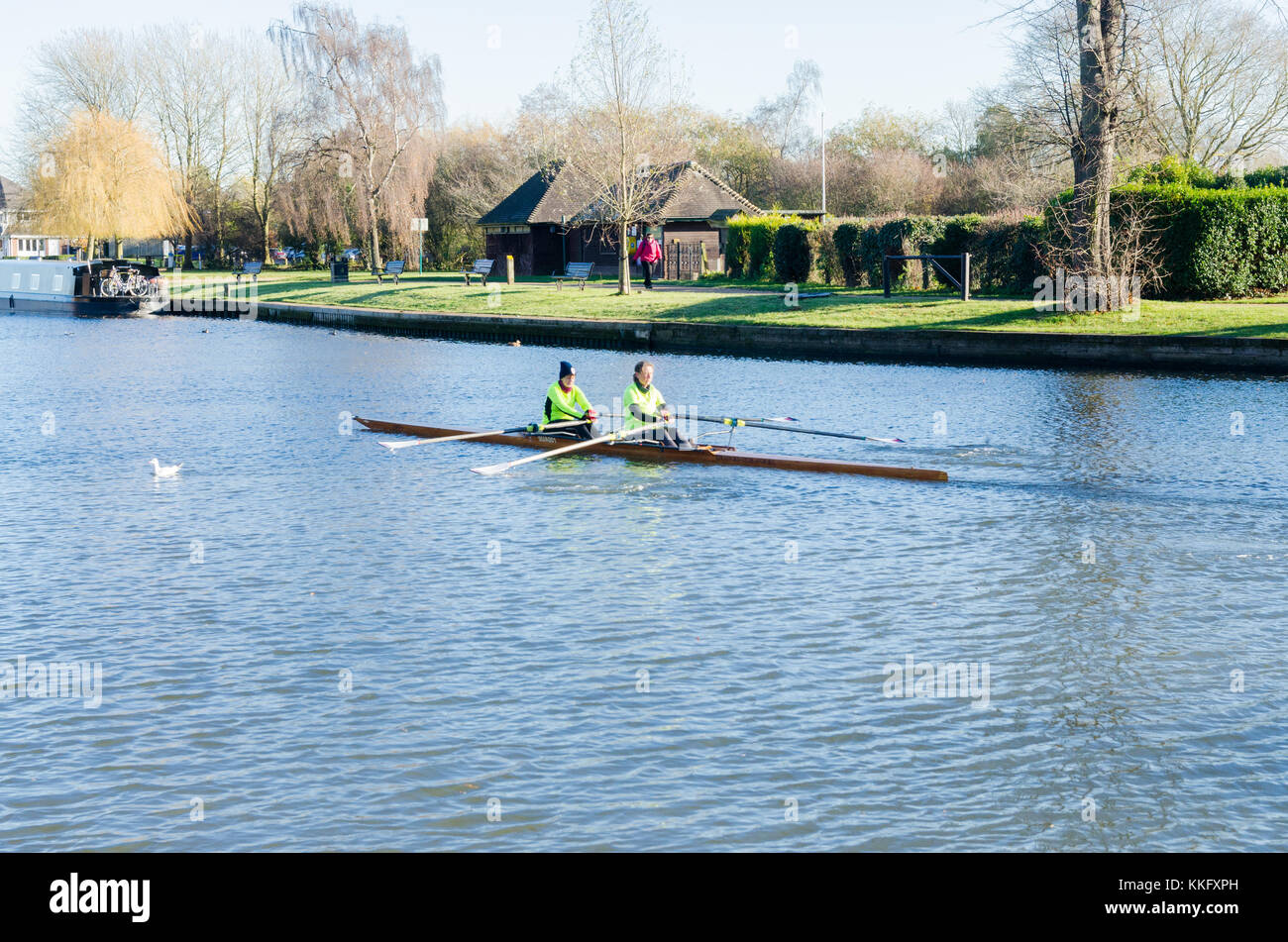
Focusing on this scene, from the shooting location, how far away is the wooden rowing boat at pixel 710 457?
16562 millimetres

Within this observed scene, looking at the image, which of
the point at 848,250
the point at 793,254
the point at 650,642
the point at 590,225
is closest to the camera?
the point at 650,642

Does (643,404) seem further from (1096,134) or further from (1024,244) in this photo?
(1024,244)

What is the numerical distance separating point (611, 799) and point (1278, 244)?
31.5m

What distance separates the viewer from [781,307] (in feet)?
119

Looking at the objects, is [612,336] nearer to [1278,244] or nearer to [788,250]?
[788,250]

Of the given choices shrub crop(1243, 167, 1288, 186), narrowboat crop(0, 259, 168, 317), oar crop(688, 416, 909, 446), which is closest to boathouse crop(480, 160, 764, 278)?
narrowboat crop(0, 259, 168, 317)

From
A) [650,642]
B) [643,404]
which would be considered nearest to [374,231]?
[643,404]

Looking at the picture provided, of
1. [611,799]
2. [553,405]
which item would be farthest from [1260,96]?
[611,799]

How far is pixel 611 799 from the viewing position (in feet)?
24.5

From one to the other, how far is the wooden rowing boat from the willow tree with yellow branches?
50.7 m

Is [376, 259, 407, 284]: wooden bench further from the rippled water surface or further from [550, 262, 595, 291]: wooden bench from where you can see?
the rippled water surface

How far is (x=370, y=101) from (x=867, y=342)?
3729 centimetres

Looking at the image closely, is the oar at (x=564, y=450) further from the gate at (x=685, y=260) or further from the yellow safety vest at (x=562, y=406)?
the gate at (x=685, y=260)

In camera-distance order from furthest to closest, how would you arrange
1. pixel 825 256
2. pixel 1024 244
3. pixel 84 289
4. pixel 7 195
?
1. pixel 7 195
2. pixel 84 289
3. pixel 825 256
4. pixel 1024 244
